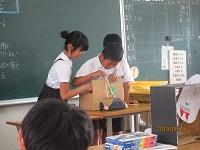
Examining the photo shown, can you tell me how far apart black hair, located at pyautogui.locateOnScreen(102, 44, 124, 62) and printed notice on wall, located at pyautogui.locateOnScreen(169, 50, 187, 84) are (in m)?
1.63

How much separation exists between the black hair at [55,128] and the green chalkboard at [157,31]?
3380 millimetres

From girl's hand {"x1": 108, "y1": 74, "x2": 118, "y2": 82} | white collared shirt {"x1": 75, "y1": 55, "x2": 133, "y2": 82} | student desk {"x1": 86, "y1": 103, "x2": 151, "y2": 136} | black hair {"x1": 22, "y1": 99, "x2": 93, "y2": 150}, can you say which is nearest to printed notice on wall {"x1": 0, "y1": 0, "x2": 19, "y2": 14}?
white collared shirt {"x1": 75, "y1": 55, "x2": 133, "y2": 82}

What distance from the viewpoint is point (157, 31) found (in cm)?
463

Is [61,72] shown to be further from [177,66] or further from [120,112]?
[177,66]

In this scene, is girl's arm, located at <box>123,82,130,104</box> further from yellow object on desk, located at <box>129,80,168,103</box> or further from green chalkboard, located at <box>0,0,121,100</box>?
green chalkboard, located at <box>0,0,121,100</box>

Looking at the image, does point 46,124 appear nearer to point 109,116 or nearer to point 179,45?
point 109,116

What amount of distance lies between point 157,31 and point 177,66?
56cm

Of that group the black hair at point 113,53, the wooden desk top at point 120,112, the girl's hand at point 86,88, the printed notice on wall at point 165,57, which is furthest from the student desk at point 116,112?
the printed notice on wall at point 165,57

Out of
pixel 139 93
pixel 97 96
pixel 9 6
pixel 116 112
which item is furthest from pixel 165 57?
pixel 9 6

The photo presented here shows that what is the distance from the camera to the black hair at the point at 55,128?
0.90m

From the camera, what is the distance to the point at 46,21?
11.7ft

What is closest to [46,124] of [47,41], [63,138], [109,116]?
[63,138]

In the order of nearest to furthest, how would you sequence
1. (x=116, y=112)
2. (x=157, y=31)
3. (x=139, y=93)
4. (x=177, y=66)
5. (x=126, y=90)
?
(x=116, y=112) < (x=126, y=90) < (x=139, y=93) < (x=157, y=31) < (x=177, y=66)

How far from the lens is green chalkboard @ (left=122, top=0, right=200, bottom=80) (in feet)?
14.3
